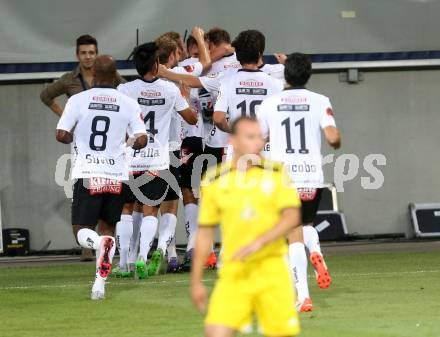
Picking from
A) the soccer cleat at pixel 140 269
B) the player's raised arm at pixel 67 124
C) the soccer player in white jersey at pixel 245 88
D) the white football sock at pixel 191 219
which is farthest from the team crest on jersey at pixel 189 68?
the player's raised arm at pixel 67 124

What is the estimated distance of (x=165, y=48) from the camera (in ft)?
49.7

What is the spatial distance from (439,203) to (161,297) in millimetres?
8175

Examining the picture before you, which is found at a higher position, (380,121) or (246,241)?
(380,121)

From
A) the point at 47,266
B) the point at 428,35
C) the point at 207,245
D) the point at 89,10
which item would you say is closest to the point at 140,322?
the point at 207,245

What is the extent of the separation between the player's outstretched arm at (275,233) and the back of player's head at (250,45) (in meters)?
5.49

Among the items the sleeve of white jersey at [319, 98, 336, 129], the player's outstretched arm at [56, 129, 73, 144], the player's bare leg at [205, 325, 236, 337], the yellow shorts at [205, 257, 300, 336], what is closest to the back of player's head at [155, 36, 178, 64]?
the player's outstretched arm at [56, 129, 73, 144]

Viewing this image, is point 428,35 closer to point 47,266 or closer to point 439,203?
point 439,203

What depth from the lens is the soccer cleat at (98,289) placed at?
1259 cm

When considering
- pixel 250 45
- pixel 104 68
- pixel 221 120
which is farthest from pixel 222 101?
A: pixel 104 68

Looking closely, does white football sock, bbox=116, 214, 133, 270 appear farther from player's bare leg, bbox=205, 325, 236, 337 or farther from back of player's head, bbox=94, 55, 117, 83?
player's bare leg, bbox=205, 325, 236, 337

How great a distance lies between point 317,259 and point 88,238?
7.67 ft

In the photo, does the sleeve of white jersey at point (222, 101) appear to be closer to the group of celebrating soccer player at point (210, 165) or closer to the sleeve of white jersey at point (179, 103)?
the group of celebrating soccer player at point (210, 165)

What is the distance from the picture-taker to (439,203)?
20.0 meters

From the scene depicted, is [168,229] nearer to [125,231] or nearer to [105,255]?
[125,231]
